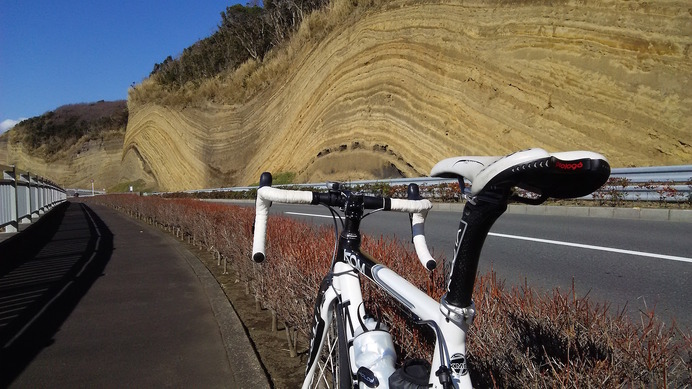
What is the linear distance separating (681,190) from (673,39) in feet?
25.1

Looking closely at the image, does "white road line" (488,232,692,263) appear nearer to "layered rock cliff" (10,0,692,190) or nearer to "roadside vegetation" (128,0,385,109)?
"layered rock cliff" (10,0,692,190)

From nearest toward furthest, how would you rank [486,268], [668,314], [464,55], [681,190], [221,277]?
1. [668,314]
2. [486,268]
3. [221,277]
4. [681,190]
5. [464,55]

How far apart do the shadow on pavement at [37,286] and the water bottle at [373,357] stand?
127 inches

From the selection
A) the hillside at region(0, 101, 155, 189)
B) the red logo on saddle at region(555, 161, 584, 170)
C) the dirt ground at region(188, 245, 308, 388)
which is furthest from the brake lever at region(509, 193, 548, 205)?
the hillside at region(0, 101, 155, 189)

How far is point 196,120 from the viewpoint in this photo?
133 feet

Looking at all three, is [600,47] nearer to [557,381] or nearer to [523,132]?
[523,132]

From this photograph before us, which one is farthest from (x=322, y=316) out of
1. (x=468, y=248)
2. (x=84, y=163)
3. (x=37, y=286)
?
(x=84, y=163)

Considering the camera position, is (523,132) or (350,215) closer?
(350,215)

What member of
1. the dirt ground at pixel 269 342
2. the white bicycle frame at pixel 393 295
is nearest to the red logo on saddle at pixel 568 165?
the white bicycle frame at pixel 393 295

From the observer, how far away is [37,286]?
6.28 meters

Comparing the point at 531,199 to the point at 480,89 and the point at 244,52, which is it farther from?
the point at 244,52

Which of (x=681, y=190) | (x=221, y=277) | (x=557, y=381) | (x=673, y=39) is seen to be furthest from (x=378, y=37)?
(x=557, y=381)

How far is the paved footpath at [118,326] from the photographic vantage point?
3.62 m

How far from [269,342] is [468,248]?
3.25m
